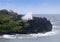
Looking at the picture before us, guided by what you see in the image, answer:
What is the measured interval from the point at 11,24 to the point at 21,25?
775mm

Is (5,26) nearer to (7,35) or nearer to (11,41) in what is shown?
(7,35)

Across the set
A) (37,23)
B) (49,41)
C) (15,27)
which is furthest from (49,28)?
(49,41)

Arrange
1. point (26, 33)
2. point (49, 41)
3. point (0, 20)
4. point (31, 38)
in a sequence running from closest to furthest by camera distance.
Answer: point (49, 41), point (31, 38), point (26, 33), point (0, 20)

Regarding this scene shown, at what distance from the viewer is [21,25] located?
19.8m

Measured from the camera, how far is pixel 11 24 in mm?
19859

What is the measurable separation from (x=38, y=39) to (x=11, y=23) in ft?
11.6

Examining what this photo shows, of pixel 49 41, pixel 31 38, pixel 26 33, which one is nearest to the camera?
pixel 49 41

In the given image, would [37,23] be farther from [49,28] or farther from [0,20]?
[0,20]

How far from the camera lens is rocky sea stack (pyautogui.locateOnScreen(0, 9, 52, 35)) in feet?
63.3

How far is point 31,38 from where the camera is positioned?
17656 mm

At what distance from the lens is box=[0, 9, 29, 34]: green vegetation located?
19.2 m

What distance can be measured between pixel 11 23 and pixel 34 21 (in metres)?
1.87

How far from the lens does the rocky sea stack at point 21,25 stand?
63.3 feet

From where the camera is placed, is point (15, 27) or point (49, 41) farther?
point (15, 27)
